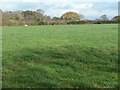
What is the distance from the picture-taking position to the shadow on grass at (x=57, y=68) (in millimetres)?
9383

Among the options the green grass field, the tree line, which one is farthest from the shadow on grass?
the tree line

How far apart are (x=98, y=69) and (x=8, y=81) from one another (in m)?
3.23

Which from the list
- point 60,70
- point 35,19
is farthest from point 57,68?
point 35,19

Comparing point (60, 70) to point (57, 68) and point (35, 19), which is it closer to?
point (57, 68)

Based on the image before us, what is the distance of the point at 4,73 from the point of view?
10594mm

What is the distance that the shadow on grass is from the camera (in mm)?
9383

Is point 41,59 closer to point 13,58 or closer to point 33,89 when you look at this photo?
point 13,58

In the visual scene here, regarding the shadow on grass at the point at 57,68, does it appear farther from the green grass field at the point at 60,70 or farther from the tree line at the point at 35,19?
the tree line at the point at 35,19

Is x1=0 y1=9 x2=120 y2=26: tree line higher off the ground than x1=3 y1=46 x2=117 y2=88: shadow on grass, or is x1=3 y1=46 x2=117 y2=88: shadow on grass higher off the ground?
x1=0 y1=9 x2=120 y2=26: tree line

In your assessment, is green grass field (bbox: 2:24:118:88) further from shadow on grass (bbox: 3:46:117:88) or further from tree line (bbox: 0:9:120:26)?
tree line (bbox: 0:9:120:26)

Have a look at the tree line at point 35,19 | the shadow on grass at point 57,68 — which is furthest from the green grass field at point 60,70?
the tree line at point 35,19

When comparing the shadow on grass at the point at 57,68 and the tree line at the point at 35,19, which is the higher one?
the tree line at the point at 35,19

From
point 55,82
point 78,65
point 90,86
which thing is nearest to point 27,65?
point 78,65

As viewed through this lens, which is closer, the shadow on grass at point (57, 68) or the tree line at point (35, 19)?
the shadow on grass at point (57, 68)
